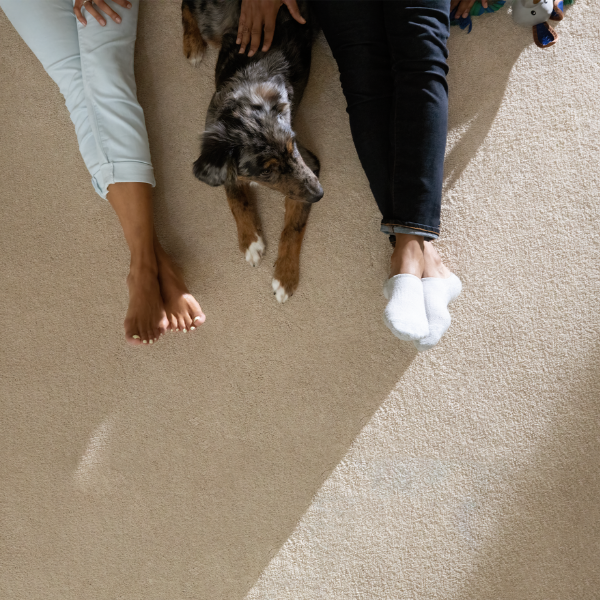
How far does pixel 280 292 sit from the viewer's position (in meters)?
1.71

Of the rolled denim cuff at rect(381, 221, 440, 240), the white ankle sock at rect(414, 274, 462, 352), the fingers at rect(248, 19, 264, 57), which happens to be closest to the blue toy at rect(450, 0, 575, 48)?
the fingers at rect(248, 19, 264, 57)

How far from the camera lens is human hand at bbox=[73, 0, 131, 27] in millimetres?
1535

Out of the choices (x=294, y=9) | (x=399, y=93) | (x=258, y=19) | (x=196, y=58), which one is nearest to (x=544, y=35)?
(x=399, y=93)

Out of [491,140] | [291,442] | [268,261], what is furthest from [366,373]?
[491,140]

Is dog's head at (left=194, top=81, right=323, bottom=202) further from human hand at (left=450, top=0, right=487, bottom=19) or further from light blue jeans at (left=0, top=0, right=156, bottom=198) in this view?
human hand at (left=450, top=0, right=487, bottom=19)

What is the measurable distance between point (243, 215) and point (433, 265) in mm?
715

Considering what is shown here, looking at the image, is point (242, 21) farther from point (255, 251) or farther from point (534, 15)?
point (534, 15)

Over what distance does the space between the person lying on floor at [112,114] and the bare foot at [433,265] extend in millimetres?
841

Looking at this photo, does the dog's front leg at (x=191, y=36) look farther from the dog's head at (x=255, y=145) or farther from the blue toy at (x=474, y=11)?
the blue toy at (x=474, y=11)

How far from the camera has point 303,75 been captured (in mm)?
1685

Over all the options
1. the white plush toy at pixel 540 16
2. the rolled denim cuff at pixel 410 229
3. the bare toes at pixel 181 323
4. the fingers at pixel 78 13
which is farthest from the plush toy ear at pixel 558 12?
the bare toes at pixel 181 323

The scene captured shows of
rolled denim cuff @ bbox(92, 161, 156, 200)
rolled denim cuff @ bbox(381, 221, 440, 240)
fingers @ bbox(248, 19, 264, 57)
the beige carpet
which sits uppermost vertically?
fingers @ bbox(248, 19, 264, 57)

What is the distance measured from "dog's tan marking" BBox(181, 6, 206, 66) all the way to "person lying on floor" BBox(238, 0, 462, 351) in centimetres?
29

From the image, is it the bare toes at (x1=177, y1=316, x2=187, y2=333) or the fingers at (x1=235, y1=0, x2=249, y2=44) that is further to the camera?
the bare toes at (x1=177, y1=316, x2=187, y2=333)
